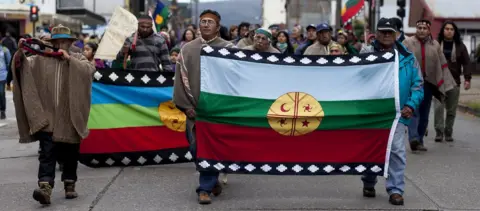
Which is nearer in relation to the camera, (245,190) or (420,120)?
(245,190)

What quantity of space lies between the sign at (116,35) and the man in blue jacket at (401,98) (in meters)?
3.86

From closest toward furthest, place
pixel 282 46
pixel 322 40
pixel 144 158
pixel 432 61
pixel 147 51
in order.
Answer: pixel 144 158 → pixel 147 51 → pixel 432 61 → pixel 322 40 → pixel 282 46

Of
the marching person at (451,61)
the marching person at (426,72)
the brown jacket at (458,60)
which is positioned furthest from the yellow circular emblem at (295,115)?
the brown jacket at (458,60)

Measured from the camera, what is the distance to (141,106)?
9.76 m

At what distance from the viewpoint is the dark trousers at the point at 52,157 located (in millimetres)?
7355

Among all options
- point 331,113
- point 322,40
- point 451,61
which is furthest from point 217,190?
point 451,61

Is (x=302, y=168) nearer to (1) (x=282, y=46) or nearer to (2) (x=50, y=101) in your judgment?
(2) (x=50, y=101)

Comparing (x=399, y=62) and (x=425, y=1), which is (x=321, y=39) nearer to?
(x=399, y=62)

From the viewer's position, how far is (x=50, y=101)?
7.45 meters

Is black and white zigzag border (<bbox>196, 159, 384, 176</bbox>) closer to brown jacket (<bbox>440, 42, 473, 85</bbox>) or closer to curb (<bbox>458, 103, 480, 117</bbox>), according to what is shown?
brown jacket (<bbox>440, 42, 473, 85</bbox>)

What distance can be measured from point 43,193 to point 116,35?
358cm

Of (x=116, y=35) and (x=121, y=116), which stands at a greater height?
(x=116, y=35)

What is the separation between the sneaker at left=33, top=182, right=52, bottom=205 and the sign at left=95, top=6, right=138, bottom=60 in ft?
11.2

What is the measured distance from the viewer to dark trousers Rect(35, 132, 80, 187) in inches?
290
